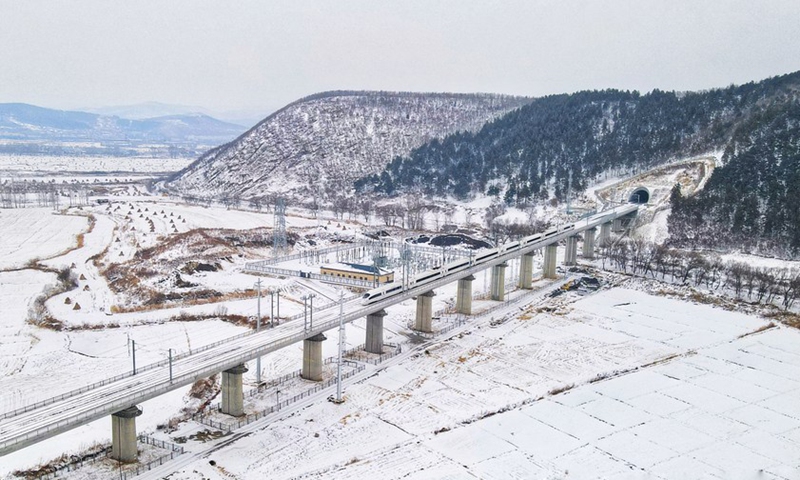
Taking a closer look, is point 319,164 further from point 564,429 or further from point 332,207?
point 564,429

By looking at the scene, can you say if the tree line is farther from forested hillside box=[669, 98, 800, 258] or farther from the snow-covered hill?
the snow-covered hill

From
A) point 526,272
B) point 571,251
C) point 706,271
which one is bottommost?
point 526,272

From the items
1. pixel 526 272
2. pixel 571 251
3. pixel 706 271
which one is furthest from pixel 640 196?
pixel 526 272

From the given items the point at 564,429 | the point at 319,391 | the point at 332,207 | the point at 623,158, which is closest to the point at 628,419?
the point at 564,429

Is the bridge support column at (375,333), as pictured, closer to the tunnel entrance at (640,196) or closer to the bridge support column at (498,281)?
the bridge support column at (498,281)

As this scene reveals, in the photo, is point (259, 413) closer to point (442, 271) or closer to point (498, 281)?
point (442, 271)

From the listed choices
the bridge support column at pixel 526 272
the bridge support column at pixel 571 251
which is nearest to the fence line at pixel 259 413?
the bridge support column at pixel 526 272
